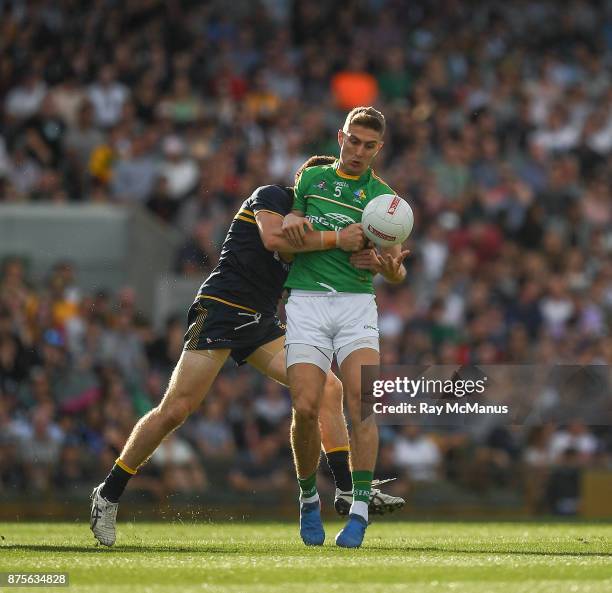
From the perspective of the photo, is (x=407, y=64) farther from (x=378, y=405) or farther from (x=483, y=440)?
(x=378, y=405)

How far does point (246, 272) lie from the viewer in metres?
9.44

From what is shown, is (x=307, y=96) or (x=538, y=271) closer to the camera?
(x=538, y=271)

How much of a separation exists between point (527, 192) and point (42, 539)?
1098 centimetres

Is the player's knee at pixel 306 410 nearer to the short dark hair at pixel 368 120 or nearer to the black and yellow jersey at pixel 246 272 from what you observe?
the black and yellow jersey at pixel 246 272

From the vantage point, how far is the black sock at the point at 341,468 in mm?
9219

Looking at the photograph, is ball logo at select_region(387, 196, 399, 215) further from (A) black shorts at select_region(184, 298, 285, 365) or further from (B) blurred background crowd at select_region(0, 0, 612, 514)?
(B) blurred background crowd at select_region(0, 0, 612, 514)

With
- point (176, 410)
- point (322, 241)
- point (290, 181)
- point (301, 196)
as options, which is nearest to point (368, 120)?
→ point (301, 196)

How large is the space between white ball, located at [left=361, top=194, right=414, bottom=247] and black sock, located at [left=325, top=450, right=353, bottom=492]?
4.63 feet

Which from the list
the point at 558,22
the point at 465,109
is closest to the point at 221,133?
the point at 465,109

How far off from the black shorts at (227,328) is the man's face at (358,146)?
1203mm

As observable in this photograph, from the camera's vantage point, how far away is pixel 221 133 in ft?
63.1

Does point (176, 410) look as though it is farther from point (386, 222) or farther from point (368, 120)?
point (368, 120)

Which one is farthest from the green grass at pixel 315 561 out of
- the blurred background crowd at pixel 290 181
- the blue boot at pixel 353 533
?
the blurred background crowd at pixel 290 181

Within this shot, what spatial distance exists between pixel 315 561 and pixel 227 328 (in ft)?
6.81
